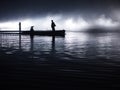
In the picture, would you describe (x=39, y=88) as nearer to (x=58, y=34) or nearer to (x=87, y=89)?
(x=87, y=89)

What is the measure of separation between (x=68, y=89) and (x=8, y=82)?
2.05 meters

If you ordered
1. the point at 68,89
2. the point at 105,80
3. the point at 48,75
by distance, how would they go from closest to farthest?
the point at 68,89 → the point at 105,80 → the point at 48,75

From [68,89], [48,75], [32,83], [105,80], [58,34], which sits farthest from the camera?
[58,34]

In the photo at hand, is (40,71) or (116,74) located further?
(40,71)

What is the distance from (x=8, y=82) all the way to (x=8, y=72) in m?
1.78

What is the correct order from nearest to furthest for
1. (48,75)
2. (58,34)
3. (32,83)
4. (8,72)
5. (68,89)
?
(68,89)
(32,83)
(48,75)
(8,72)
(58,34)

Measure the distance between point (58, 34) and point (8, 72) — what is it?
41.3m

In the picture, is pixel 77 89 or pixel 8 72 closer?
pixel 77 89

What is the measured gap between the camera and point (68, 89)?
21.8ft

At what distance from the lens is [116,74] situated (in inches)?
348

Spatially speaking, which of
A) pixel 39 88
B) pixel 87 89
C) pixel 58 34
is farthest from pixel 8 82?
pixel 58 34

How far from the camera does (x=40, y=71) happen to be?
31.0ft

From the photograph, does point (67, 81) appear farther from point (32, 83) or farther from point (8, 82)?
point (8, 82)

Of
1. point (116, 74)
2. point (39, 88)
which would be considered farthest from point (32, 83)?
point (116, 74)
